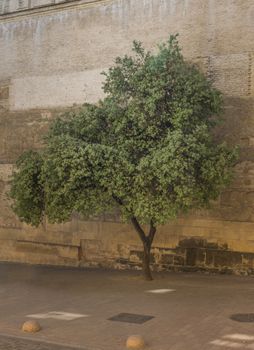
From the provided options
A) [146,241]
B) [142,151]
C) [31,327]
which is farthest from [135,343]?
[146,241]

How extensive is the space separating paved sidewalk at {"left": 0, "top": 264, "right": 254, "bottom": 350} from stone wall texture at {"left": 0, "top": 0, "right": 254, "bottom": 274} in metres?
0.90

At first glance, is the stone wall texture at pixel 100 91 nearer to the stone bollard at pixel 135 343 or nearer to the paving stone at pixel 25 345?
the stone bollard at pixel 135 343

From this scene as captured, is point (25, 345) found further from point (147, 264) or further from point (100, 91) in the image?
point (100, 91)

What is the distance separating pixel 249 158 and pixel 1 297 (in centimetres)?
618

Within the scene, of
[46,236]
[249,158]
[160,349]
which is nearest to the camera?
[160,349]

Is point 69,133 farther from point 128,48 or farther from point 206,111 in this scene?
point 128,48

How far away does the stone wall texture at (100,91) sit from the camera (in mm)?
12438

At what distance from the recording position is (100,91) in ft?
47.0

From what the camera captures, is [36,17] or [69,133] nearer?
[69,133]

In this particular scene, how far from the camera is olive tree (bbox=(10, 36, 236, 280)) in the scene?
32.5 feet

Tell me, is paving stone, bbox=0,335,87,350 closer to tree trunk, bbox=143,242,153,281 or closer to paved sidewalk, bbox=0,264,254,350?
paved sidewalk, bbox=0,264,254,350

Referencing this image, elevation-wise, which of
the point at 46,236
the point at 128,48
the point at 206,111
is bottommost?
the point at 46,236

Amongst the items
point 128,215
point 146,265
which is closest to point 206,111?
point 128,215

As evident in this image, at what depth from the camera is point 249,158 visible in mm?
12336
